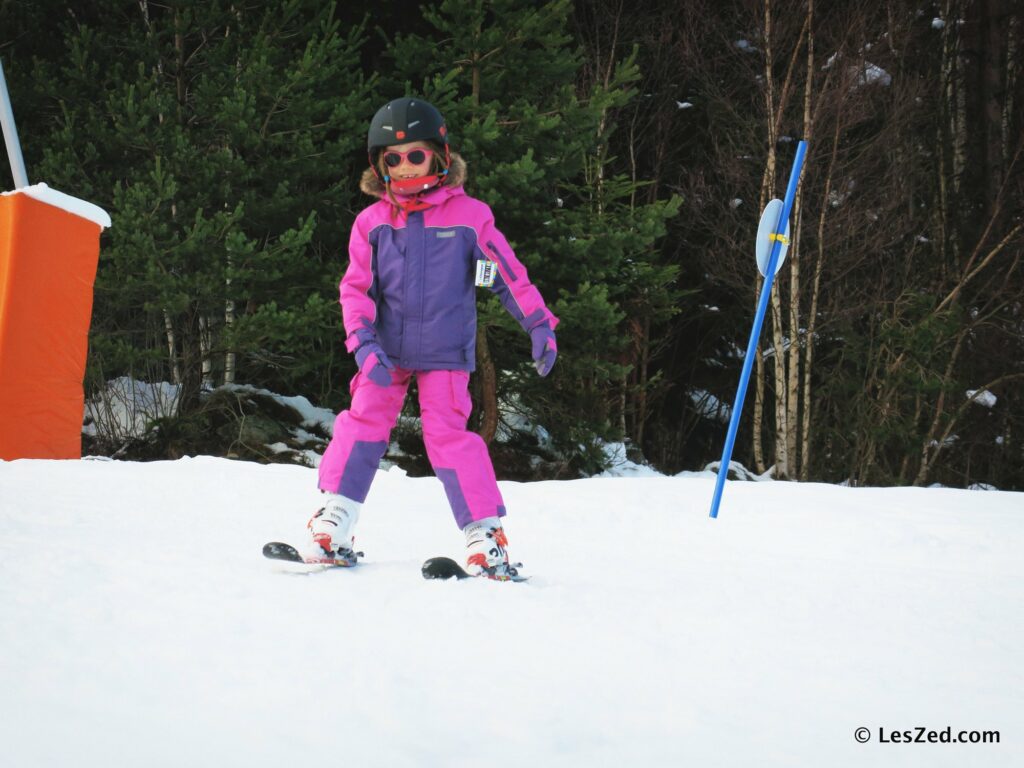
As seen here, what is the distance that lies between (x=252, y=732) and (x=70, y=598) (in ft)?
3.16

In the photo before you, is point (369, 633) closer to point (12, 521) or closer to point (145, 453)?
point (12, 521)

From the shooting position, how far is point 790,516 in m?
4.24

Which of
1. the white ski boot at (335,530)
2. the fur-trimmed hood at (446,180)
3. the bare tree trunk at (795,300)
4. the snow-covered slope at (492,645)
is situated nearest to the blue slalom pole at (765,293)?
the snow-covered slope at (492,645)

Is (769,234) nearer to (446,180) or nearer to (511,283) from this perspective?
(511,283)

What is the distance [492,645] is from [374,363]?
1066 millimetres

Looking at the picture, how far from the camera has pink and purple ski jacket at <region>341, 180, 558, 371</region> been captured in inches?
119

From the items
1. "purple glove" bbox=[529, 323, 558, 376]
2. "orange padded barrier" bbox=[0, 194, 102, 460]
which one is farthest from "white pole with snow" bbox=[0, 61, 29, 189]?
"purple glove" bbox=[529, 323, 558, 376]

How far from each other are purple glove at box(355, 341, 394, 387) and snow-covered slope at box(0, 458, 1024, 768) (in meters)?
0.57

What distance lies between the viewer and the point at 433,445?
9.92 ft

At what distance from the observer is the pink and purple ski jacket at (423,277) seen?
9.95 ft

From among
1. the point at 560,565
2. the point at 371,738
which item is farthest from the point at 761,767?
the point at 560,565

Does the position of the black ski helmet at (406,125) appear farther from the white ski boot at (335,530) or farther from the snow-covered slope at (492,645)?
the snow-covered slope at (492,645)

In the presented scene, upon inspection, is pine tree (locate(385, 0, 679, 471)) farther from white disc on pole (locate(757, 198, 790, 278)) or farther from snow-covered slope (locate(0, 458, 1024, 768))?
snow-covered slope (locate(0, 458, 1024, 768))

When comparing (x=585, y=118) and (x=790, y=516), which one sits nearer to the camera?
(x=790, y=516)
